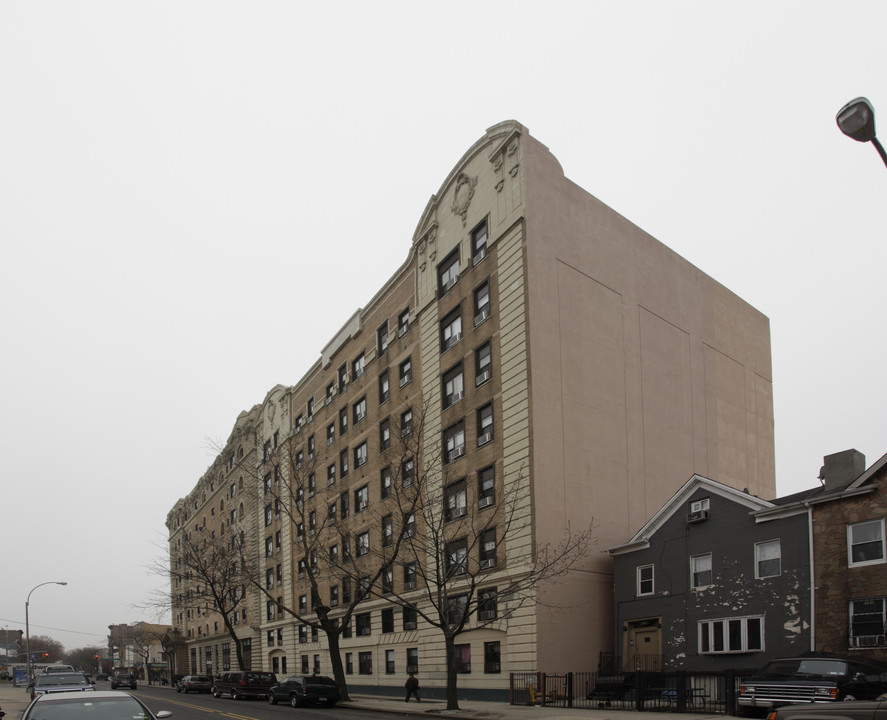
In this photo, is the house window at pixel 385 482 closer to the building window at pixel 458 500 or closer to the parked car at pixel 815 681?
the building window at pixel 458 500

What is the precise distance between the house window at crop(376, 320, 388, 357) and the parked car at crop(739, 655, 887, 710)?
30324 millimetres

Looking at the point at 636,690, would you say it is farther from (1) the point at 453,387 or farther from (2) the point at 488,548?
(1) the point at 453,387

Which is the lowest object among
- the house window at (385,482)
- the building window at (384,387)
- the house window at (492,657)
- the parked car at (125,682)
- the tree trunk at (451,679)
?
the parked car at (125,682)

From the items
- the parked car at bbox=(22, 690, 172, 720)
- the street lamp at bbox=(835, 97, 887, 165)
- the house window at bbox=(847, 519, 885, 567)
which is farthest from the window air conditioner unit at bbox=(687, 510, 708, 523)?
the parked car at bbox=(22, 690, 172, 720)

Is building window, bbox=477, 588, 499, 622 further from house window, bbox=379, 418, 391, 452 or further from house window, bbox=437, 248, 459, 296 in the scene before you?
house window, bbox=437, 248, 459, 296

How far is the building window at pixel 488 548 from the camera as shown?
1337 inches

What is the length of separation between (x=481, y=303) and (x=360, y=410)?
1581 centimetres

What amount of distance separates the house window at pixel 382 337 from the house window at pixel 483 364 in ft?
37.4

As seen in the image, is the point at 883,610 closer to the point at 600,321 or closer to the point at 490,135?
the point at 600,321

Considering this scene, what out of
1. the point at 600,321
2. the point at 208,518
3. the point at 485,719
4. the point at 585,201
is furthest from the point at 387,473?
the point at 208,518

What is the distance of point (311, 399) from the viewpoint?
6062 cm

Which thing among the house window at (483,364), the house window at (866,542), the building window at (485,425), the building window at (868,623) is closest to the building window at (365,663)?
the building window at (485,425)

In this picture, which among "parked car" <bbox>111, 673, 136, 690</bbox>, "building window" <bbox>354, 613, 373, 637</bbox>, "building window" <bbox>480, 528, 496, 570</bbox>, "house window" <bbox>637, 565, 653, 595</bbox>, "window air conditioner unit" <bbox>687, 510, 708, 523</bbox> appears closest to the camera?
"window air conditioner unit" <bbox>687, 510, 708, 523</bbox>

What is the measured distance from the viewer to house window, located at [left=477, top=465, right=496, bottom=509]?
1356 inches
